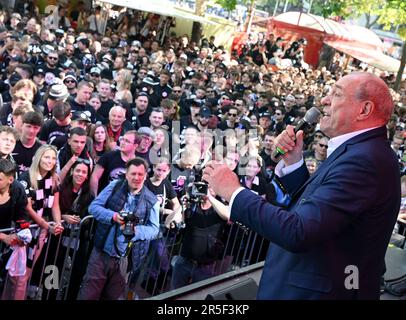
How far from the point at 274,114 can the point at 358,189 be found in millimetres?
9119

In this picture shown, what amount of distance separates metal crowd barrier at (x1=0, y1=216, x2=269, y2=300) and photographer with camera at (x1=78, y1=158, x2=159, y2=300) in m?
0.18

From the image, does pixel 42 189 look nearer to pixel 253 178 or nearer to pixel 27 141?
pixel 27 141

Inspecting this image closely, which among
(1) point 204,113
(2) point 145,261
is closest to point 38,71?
(1) point 204,113

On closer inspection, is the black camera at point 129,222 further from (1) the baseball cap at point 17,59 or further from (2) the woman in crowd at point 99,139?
(1) the baseball cap at point 17,59

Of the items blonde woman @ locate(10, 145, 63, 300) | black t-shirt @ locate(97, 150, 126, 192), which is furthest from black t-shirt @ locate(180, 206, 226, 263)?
blonde woman @ locate(10, 145, 63, 300)

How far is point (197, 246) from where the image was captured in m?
4.80

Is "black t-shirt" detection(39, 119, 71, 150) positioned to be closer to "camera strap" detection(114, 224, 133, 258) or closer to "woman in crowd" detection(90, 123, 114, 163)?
"woman in crowd" detection(90, 123, 114, 163)

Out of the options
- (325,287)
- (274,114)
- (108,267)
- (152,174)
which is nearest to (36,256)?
(108,267)

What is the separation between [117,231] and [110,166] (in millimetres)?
1116

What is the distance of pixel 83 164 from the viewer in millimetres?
4895

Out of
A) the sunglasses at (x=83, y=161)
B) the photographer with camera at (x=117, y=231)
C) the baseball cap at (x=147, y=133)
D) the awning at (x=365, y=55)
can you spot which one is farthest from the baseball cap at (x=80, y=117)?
the awning at (x=365, y=55)

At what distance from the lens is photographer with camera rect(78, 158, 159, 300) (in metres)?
4.29

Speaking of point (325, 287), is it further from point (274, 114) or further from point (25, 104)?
point (274, 114)

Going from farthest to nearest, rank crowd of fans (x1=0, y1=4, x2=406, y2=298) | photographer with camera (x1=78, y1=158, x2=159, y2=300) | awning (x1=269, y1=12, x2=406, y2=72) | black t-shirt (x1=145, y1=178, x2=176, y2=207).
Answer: awning (x1=269, y1=12, x2=406, y2=72) < black t-shirt (x1=145, y1=178, x2=176, y2=207) < crowd of fans (x1=0, y1=4, x2=406, y2=298) < photographer with camera (x1=78, y1=158, x2=159, y2=300)
